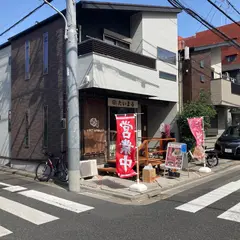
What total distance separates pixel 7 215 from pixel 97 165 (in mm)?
5385

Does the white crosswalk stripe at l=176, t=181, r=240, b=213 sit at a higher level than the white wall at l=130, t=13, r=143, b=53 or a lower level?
lower

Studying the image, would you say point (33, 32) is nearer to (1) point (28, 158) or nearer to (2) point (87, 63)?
(2) point (87, 63)

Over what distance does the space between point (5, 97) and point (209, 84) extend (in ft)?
38.6

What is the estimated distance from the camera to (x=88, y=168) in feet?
33.9

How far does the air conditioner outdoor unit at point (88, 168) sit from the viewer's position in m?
10.2

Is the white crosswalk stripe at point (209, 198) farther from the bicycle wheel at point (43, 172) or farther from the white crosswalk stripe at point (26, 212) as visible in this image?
the bicycle wheel at point (43, 172)

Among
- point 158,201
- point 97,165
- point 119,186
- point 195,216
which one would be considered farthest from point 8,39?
point 195,216

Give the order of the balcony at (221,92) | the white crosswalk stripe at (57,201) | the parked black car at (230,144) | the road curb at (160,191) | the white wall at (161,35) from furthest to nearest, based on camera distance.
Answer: the balcony at (221,92)
the parked black car at (230,144)
the white wall at (161,35)
the road curb at (160,191)
the white crosswalk stripe at (57,201)

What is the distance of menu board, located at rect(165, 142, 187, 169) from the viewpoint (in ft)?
33.3

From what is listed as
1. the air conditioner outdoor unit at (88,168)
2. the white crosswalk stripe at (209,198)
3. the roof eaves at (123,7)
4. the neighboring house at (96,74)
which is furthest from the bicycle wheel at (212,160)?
the roof eaves at (123,7)

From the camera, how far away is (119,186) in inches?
356

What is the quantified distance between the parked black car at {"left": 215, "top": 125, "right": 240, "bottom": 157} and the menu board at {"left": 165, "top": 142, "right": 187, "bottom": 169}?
659 centimetres

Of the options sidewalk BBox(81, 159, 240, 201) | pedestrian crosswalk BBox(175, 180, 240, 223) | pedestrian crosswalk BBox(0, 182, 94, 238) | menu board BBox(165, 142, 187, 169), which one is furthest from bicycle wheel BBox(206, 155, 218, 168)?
pedestrian crosswalk BBox(0, 182, 94, 238)

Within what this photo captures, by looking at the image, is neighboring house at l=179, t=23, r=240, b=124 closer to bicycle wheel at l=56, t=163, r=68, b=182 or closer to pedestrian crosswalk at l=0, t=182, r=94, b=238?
bicycle wheel at l=56, t=163, r=68, b=182
